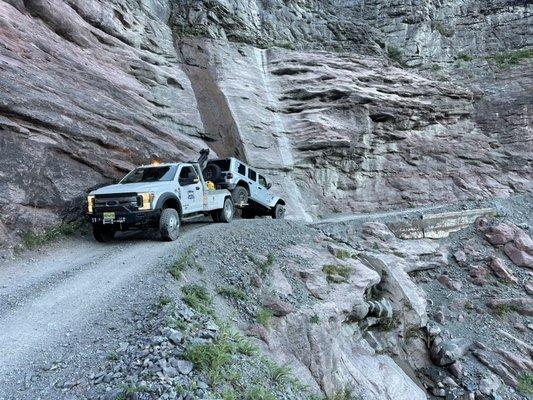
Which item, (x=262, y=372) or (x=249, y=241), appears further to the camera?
(x=249, y=241)

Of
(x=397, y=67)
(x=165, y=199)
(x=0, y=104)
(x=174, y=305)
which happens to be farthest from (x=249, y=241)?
(x=397, y=67)

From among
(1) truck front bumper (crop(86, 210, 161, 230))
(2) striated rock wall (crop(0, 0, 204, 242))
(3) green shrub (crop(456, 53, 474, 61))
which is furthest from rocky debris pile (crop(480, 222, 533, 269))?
(3) green shrub (crop(456, 53, 474, 61))

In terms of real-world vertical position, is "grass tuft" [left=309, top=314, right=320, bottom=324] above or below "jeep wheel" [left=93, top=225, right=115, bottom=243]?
below

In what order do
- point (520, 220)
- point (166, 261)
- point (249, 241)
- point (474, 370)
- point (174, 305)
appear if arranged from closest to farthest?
point (174, 305), point (166, 261), point (249, 241), point (474, 370), point (520, 220)

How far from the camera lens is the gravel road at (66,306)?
163 inches

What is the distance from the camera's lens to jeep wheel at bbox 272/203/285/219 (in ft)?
49.9

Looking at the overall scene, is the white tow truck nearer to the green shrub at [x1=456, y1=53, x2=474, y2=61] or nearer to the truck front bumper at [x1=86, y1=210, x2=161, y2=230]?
the truck front bumper at [x1=86, y1=210, x2=161, y2=230]

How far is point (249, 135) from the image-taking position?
728 inches

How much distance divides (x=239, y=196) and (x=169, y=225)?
4.62m

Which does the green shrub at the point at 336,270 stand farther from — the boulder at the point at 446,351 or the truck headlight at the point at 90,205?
the truck headlight at the point at 90,205

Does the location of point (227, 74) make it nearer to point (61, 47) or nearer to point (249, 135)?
point (249, 135)

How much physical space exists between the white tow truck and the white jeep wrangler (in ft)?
7.35

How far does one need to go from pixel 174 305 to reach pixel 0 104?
6.93 meters

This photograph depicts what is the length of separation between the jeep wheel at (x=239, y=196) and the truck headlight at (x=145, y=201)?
4716 millimetres
